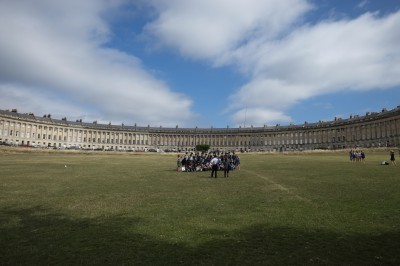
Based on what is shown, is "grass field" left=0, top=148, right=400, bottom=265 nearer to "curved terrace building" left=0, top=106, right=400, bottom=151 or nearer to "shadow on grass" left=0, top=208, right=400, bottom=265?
"shadow on grass" left=0, top=208, right=400, bottom=265

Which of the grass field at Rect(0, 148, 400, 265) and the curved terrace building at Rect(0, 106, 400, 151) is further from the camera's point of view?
the curved terrace building at Rect(0, 106, 400, 151)

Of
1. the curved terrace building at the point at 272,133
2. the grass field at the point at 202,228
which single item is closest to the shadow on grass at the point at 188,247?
the grass field at the point at 202,228

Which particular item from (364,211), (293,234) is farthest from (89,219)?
(364,211)

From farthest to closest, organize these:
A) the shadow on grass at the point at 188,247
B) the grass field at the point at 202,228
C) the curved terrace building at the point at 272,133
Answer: the curved terrace building at the point at 272,133 → the grass field at the point at 202,228 → the shadow on grass at the point at 188,247

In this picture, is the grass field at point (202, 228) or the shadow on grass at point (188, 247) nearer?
the shadow on grass at point (188, 247)

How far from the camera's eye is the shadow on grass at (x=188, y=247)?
8.64 m

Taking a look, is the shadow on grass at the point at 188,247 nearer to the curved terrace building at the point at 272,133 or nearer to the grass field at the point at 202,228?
the grass field at the point at 202,228

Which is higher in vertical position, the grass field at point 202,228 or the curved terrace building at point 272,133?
the curved terrace building at point 272,133

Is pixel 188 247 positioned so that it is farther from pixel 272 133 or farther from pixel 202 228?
pixel 272 133

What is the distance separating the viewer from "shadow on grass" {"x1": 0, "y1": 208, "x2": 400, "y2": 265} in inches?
340

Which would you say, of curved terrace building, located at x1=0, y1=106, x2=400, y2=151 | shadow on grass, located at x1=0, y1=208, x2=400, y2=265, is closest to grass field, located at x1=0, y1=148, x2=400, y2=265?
shadow on grass, located at x1=0, y1=208, x2=400, y2=265

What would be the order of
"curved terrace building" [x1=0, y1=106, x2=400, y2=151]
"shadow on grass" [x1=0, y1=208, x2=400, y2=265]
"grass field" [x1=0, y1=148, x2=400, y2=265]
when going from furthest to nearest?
"curved terrace building" [x1=0, y1=106, x2=400, y2=151] → "grass field" [x1=0, y1=148, x2=400, y2=265] → "shadow on grass" [x1=0, y1=208, x2=400, y2=265]

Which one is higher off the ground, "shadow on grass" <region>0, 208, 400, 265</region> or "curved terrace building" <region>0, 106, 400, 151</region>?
"curved terrace building" <region>0, 106, 400, 151</region>

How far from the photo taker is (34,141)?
6358 inches
